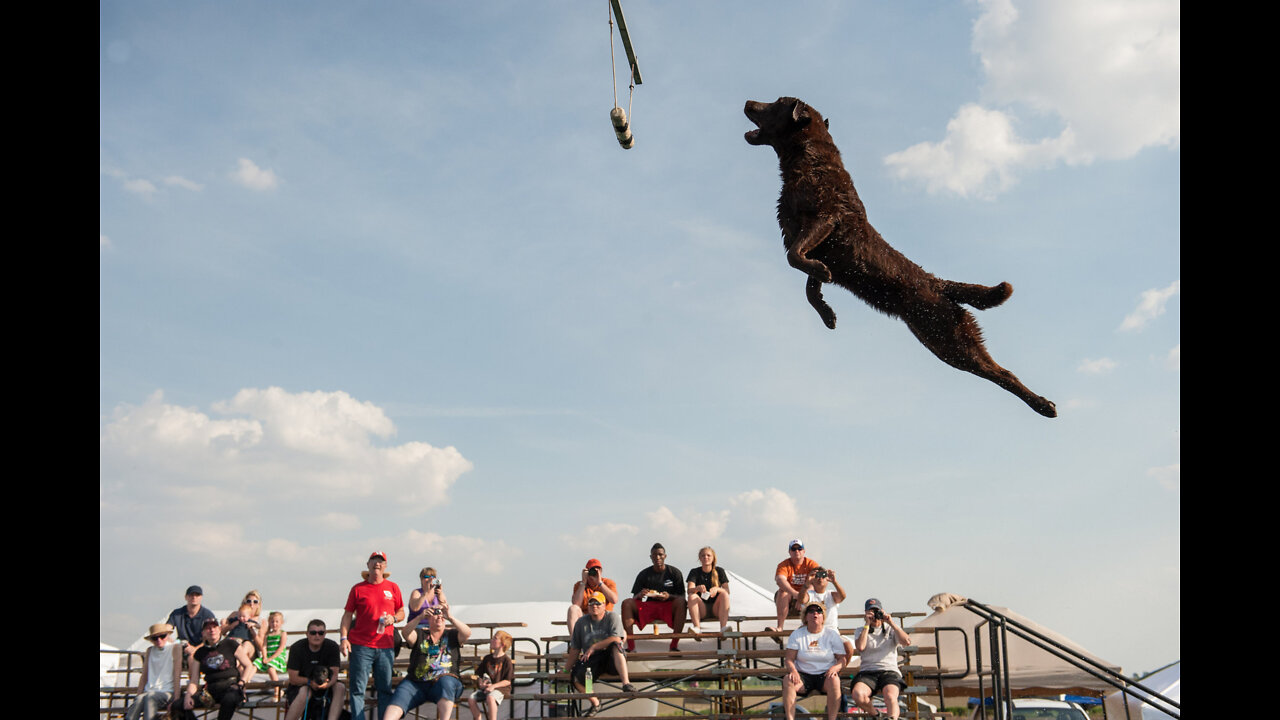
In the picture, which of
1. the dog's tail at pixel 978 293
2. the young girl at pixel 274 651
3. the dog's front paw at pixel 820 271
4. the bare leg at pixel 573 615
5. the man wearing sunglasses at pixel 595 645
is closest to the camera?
the dog's front paw at pixel 820 271

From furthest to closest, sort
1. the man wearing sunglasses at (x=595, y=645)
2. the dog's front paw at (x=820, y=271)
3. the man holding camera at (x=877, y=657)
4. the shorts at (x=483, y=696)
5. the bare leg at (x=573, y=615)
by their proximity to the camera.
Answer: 1. the bare leg at (x=573, y=615)
2. the man wearing sunglasses at (x=595, y=645)
3. the shorts at (x=483, y=696)
4. the man holding camera at (x=877, y=657)
5. the dog's front paw at (x=820, y=271)

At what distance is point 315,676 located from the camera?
300 inches

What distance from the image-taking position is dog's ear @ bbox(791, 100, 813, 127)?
5.29m

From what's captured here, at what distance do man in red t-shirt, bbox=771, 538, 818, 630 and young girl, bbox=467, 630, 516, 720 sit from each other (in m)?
2.36

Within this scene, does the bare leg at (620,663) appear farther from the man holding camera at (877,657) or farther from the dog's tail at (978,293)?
the dog's tail at (978,293)

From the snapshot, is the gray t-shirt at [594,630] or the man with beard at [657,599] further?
the man with beard at [657,599]

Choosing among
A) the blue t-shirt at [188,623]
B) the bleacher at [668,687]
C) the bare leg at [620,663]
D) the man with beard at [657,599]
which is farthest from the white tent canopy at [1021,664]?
the blue t-shirt at [188,623]

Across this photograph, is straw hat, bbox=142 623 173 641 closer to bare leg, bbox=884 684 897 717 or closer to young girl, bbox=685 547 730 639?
young girl, bbox=685 547 730 639

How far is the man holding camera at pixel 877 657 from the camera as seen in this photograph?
740 cm

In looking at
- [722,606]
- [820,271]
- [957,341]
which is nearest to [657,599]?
[722,606]

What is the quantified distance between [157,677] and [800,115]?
20.3 ft

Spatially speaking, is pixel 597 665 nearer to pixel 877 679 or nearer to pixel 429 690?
pixel 429 690
